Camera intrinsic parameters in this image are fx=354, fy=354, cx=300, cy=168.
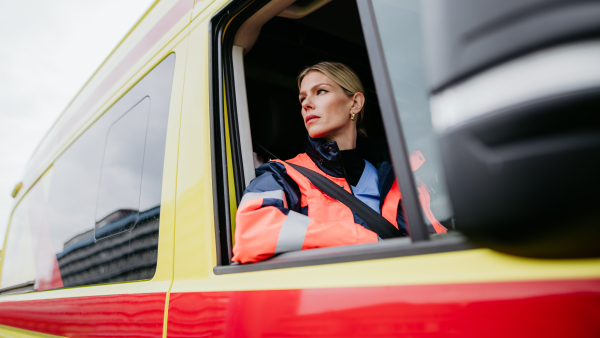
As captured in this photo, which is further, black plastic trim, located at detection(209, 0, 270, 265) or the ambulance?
black plastic trim, located at detection(209, 0, 270, 265)

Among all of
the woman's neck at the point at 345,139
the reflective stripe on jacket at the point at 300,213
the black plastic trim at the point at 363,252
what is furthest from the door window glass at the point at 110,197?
the woman's neck at the point at 345,139

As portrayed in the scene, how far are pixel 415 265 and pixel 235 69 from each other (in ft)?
3.43

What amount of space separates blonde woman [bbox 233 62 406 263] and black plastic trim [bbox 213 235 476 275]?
45 mm

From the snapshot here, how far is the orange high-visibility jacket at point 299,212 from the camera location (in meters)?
0.96

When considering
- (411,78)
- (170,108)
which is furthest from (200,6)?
(411,78)

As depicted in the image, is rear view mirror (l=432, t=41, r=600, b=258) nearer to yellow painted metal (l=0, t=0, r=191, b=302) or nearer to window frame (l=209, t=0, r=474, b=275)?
window frame (l=209, t=0, r=474, b=275)

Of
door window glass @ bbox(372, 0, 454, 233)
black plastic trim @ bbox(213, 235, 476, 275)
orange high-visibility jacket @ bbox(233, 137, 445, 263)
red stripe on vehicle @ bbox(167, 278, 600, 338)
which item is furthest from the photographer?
orange high-visibility jacket @ bbox(233, 137, 445, 263)

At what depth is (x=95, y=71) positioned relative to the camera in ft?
6.91

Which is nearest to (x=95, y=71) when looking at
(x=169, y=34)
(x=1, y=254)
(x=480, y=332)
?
(x=169, y=34)

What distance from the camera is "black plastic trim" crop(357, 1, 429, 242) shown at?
2.05 feet

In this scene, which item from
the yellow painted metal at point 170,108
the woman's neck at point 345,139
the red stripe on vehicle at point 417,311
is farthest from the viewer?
the woman's neck at point 345,139

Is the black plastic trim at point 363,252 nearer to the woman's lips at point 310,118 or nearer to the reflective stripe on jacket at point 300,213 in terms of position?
the reflective stripe on jacket at point 300,213

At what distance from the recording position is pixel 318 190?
4.17 feet

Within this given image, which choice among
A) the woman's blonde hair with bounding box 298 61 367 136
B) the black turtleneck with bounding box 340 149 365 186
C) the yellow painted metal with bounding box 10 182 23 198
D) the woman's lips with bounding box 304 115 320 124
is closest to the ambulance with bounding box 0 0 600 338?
the woman's lips with bounding box 304 115 320 124
